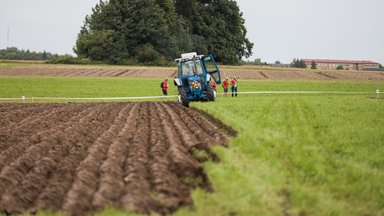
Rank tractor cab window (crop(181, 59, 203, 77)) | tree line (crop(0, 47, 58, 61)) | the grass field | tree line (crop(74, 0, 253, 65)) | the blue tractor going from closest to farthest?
the grass field
the blue tractor
tractor cab window (crop(181, 59, 203, 77))
tree line (crop(74, 0, 253, 65))
tree line (crop(0, 47, 58, 61))

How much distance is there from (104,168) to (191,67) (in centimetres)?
1538

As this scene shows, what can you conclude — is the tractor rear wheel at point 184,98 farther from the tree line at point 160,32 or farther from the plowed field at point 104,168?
the tree line at point 160,32

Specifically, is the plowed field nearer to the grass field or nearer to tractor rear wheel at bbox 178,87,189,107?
the grass field

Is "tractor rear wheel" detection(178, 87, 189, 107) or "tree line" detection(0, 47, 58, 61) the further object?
"tree line" detection(0, 47, 58, 61)

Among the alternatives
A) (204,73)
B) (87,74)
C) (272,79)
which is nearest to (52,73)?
(87,74)

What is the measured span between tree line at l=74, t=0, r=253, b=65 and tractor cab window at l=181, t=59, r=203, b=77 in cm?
4476

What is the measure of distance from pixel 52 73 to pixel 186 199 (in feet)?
151

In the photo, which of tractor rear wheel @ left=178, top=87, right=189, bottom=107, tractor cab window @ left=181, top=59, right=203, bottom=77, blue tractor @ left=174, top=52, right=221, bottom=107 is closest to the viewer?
tractor rear wheel @ left=178, top=87, right=189, bottom=107

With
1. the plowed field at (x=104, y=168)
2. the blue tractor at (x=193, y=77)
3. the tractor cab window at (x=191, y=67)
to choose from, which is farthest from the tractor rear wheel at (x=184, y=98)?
the plowed field at (x=104, y=168)

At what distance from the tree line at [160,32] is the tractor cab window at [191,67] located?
44761mm

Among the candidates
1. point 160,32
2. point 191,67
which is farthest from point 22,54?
point 191,67

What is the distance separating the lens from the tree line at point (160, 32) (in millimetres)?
66938

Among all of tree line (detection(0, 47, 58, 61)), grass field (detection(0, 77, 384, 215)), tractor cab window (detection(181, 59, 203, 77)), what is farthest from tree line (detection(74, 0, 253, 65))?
grass field (detection(0, 77, 384, 215))

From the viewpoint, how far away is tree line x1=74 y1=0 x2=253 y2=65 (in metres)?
66.9
